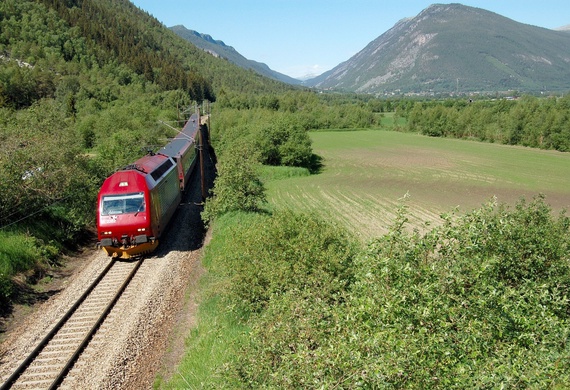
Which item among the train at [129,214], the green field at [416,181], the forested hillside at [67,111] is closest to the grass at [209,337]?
the train at [129,214]

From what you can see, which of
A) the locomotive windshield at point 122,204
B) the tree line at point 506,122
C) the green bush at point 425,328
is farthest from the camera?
the tree line at point 506,122

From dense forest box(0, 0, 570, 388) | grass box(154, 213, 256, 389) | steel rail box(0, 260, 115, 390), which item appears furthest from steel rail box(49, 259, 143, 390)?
dense forest box(0, 0, 570, 388)

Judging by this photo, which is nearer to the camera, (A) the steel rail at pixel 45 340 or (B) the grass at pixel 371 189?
(A) the steel rail at pixel 45 340

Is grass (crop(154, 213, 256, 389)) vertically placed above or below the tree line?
below

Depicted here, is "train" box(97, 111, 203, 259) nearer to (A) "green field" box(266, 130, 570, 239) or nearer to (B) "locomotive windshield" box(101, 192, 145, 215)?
(B) "locomotive windshield" box(101, 192, 145, 215)

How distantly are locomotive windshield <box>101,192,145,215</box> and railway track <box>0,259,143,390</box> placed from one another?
2.71m

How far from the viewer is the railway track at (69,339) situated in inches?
429

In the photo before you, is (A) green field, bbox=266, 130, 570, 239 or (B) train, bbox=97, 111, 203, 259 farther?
(A) green field, bbox=266, 130, 570, 239

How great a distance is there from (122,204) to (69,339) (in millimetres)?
6891

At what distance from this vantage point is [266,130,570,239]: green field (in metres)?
36.1

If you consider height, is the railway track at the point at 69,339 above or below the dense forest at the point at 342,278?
below

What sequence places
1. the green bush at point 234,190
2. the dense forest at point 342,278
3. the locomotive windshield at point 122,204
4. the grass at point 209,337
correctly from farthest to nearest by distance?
1. the green bush at point 234,190
2. the locomotive windshield at point 122,204
3. the grass at point 209,337
4. the dense forest at point 342,278

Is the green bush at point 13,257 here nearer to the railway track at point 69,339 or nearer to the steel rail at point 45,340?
the steel rail at point 45,340

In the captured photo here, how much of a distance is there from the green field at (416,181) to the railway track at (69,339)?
10052 mm
